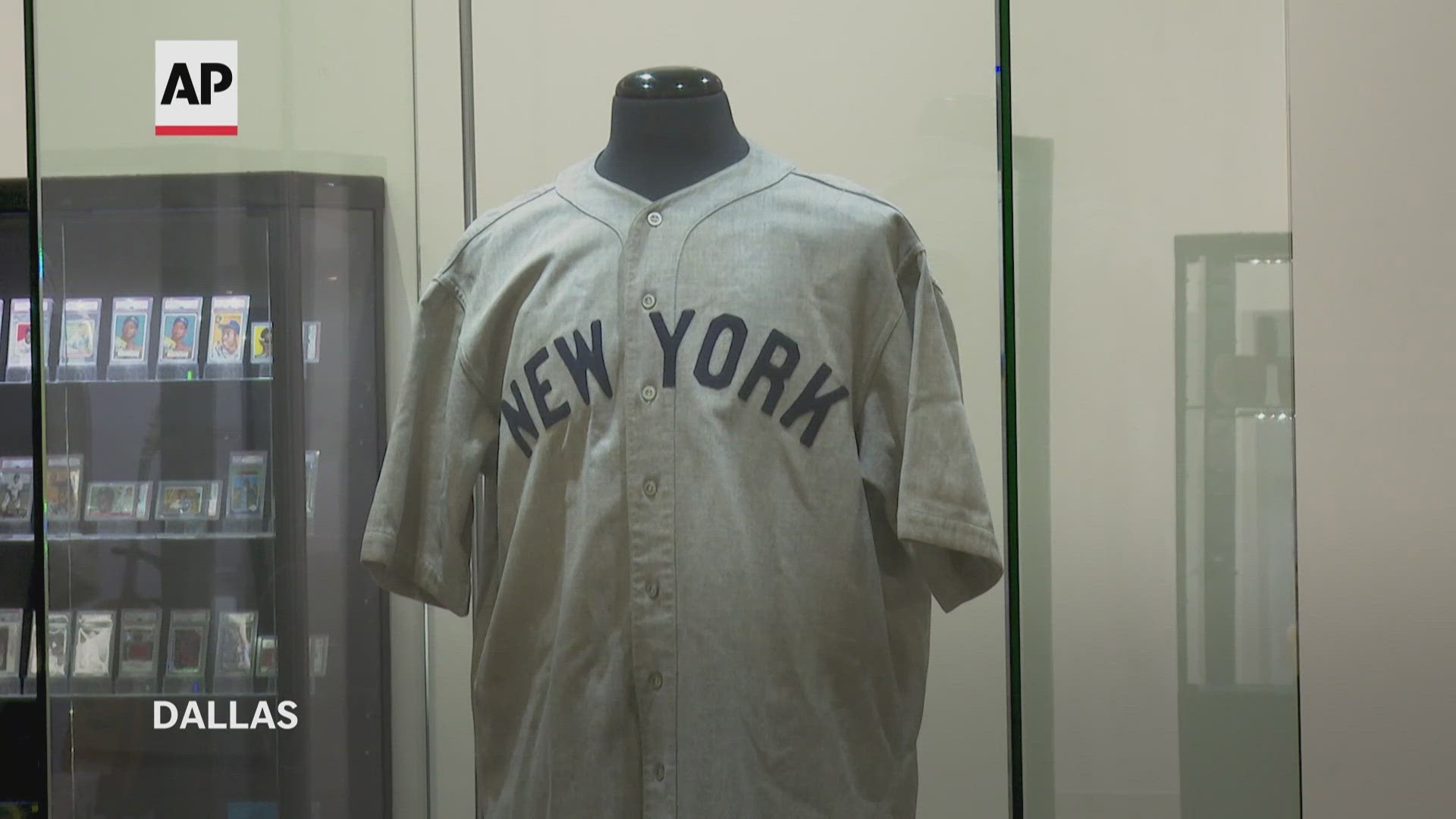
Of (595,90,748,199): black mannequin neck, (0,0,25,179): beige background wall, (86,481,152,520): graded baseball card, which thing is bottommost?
(86,481,152,520): graded baseball card

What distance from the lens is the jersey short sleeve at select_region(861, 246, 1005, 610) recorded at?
1.22 m

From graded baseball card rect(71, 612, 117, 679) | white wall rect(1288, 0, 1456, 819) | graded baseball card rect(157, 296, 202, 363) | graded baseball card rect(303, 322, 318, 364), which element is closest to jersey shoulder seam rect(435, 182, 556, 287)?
graded baseball card rect(303, 322, 318, 364)

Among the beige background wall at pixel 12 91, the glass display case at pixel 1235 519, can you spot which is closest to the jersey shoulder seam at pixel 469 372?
the glass display case at pixel 1235 519

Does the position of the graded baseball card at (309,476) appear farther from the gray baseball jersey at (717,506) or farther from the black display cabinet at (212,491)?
the gray baseball jersey at (717,506)

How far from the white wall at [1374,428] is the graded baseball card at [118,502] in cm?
154

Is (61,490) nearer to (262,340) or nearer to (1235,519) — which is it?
(262,340)

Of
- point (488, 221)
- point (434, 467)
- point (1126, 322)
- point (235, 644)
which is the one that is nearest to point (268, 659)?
point (235, 644)

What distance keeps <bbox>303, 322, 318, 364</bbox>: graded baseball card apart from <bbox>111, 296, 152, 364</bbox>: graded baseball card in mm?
155

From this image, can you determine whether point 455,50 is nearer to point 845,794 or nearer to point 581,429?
point 581,429

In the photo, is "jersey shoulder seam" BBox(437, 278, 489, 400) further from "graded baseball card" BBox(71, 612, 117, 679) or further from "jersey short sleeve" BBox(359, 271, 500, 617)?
"graded baseball card" BBox(71, 612, 117, 679)

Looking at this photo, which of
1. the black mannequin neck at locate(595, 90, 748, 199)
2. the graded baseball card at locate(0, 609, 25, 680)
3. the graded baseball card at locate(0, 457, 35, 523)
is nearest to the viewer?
the black mannequin neck at locate(595, 90, 748, 199)

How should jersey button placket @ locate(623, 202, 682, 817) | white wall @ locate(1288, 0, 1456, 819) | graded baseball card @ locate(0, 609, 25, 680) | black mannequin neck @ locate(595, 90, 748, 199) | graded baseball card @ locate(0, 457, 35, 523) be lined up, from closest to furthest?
jersey button placket @ locate(623, 202, 682, 817), black mannequin neck @ locate(595, 90, 748, 199), white wall @ locate(1288, 0, 1456, 819), graded baseball card @ locate(0, 609, 25, 680), graded baseball card @ locate(0, 457, 35, 523)

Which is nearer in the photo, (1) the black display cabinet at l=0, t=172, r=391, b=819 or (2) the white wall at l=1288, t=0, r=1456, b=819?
(1) the black display cabinet at l=0, t=172, r=391, b=819

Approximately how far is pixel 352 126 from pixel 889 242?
579mm
